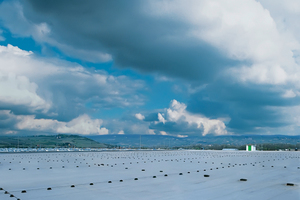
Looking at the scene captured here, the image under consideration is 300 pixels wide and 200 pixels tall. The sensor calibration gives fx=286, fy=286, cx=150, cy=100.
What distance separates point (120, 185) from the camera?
15812 mm

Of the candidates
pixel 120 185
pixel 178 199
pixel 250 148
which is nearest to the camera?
pixel 178 199

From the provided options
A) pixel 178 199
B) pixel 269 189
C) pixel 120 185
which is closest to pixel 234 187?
pixel 269 189

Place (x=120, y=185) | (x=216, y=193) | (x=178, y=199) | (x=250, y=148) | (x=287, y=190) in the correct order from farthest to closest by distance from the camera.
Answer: (x=250, y=148) → (x=120, y=185) → (x=287, y=190) → (x=216, y=193) → (x=178, y=199)

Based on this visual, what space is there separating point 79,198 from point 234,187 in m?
7.88

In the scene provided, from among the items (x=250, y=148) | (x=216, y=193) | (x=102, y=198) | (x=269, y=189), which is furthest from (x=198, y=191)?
(x=250, y=148)

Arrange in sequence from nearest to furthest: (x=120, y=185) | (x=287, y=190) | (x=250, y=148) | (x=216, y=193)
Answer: (x=216, y=193)
(x=287, y=190)
(x=120, y=185)
(x=250, y=148)

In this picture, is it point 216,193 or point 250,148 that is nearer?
point 216,193

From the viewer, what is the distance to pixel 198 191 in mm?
13734

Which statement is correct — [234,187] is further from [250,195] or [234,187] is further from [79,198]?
[79,198]

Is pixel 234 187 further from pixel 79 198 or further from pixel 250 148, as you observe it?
pixel 250 148

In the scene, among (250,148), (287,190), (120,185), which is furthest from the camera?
(250,148)

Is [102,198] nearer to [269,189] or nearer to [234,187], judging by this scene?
[234,187]

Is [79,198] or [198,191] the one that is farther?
[198,191]

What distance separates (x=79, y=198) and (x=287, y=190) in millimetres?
9951
